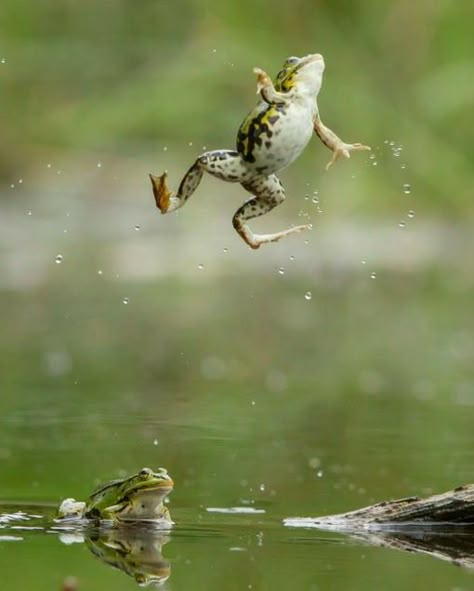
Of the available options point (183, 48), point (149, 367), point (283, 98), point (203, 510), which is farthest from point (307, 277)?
point (283, 98)

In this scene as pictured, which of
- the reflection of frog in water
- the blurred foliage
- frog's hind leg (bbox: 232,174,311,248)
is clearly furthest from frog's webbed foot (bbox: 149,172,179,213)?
the blurred foliage

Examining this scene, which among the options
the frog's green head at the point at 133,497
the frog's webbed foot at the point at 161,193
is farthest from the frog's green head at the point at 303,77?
the frog's green head at the point at 133,497

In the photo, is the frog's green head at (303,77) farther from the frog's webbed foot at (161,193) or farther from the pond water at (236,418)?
the pond water at (236,418)

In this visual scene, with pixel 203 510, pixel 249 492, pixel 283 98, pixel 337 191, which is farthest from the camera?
pixel 337 191

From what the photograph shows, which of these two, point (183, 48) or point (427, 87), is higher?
point (183, 48)

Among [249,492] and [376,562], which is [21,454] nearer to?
[249,492]

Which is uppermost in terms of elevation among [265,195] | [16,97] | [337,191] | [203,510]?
[16,97]
